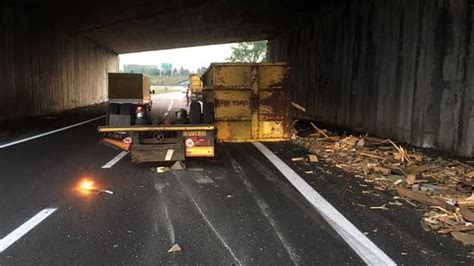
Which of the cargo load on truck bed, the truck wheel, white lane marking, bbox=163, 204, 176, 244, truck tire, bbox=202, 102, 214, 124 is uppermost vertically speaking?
the cargo load on truck bed

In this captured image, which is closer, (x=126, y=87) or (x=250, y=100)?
(x=250, y=100)

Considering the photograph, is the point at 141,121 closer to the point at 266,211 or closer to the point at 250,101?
the point at 250,101

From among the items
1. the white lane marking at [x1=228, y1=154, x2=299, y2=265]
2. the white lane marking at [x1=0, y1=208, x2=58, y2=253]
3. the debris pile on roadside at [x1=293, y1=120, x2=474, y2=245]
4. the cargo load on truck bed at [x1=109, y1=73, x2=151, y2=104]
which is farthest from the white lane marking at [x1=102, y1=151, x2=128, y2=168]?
the cargo load on truck bed at [x1=109, y1=73, x2=151, y2=104]

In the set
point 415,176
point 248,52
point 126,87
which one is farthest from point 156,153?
point 248,52

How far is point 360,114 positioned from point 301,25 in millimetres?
10717

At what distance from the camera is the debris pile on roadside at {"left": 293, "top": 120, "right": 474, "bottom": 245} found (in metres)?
5.82

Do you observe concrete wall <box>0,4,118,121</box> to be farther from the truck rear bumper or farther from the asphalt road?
the truck rear bumper

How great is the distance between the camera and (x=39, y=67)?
78.9 feet

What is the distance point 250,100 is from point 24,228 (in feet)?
28.3

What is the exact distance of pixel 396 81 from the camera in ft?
42.1

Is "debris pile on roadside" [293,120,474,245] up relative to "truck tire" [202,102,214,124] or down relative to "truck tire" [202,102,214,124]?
down

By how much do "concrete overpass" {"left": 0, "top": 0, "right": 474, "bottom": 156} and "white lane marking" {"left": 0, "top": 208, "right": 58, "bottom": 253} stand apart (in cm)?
840

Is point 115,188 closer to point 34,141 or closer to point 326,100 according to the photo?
point 34,141

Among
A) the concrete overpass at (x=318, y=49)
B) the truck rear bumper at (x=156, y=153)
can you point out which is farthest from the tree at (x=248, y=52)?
the truck rear bumper at (x=156, y=153)
